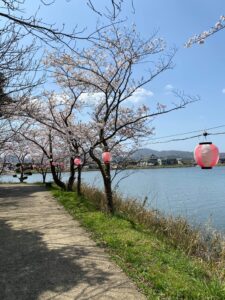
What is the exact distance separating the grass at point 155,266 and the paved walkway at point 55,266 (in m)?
0.23

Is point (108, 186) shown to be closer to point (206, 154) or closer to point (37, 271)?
point (206, 154)

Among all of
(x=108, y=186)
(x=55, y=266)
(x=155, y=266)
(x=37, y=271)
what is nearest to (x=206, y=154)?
(x=155, y=266)

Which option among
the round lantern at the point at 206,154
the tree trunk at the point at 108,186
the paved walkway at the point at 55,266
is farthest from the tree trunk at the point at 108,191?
the round lantern at the point at 206,154

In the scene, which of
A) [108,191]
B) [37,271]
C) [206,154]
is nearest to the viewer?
[37,271]

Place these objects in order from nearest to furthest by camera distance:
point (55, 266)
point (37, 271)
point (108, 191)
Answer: point (37, 271)
point (55, 266)
point (108, 191)

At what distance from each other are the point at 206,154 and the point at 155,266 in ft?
7.09

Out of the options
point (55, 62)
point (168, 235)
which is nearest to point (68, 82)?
point (55, 62)

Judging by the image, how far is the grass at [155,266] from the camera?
15.5 feet

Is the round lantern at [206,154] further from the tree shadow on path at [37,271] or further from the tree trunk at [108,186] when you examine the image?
the tree trunk at [108,186]

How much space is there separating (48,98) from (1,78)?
1061 cm

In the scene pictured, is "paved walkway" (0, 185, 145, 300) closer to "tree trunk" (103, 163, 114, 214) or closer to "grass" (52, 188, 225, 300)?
"grass" (52, 188, 225, 300)

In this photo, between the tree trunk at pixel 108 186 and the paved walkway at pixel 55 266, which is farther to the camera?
the tree trunk at pixel 108 186

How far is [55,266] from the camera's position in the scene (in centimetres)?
599

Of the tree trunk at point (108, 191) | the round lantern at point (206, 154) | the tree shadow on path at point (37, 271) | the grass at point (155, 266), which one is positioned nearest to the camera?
the grass at point (155, 266)
